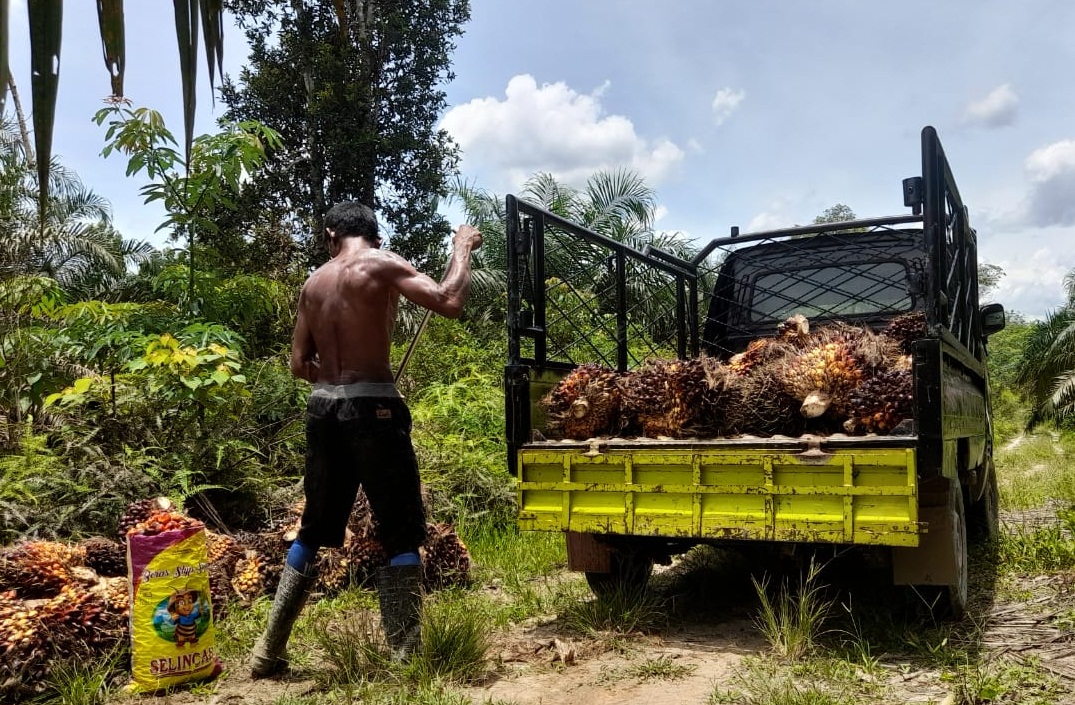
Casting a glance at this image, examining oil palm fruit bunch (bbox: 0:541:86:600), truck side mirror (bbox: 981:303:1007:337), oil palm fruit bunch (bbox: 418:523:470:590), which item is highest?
truck side mirror (bbox: 981:303:1007:337)

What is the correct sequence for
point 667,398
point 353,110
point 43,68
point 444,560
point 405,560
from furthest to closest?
point 353,110
point 444,560
point 667,398
point 405,560
point 43,68

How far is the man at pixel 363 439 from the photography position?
356 cm

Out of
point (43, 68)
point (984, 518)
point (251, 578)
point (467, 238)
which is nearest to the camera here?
point (43, 68)

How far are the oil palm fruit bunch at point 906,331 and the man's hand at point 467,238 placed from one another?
7.21 ft

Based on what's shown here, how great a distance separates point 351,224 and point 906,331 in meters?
2.83

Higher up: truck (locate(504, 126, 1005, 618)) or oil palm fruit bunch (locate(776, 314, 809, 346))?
oil palm fruit bunch (locate(776, 314, 809, 346))

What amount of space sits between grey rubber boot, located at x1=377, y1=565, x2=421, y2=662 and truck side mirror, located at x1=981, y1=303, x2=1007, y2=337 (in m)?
4.75

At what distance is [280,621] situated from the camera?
3561 millimetres

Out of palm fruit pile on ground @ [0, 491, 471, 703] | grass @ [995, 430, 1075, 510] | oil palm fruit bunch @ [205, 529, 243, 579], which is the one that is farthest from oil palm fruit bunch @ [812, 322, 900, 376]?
grass @ [995, 430, 1075, 510]

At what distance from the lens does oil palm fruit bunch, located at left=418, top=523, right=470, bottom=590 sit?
518cm

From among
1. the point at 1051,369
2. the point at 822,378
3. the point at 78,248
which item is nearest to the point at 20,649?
the point at 822,378

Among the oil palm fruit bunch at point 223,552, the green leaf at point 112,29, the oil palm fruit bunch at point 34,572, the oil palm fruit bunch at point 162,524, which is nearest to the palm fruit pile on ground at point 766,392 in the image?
the oil palm fruit bunch at point 162,524

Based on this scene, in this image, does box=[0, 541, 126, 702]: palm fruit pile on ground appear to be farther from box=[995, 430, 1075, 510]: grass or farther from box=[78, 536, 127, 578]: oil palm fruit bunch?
box=[995, 430, 1075, 510]: grass

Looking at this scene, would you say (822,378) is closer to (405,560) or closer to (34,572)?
(405,560)
